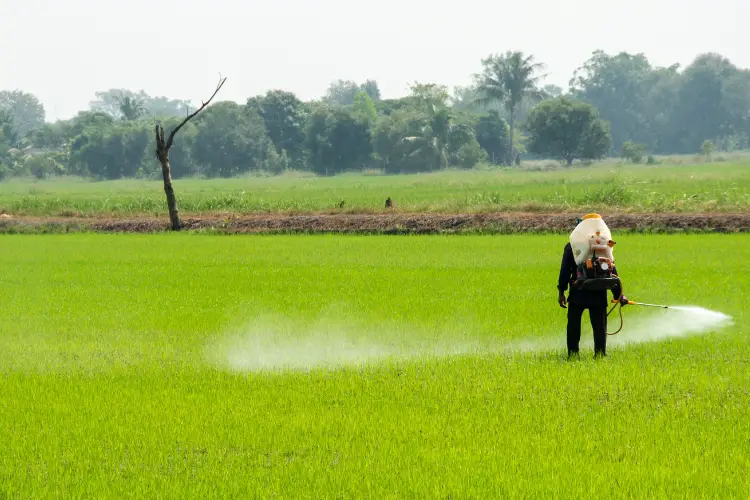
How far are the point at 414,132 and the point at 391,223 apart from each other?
62.1 meters

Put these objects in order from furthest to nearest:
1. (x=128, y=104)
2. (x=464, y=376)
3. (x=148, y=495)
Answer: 1. (x=128, y=104)
2. (x=464, y=376)
3. (x=148, y=495)

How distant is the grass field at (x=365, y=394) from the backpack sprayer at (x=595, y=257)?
2.83 ft

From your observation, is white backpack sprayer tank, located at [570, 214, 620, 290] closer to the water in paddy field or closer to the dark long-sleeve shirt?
the dark long-sleeve shirt

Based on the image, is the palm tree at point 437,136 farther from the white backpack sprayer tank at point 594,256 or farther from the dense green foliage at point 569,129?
the white backpack sprayer tank at point 594,256

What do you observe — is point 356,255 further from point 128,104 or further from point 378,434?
point 128,104

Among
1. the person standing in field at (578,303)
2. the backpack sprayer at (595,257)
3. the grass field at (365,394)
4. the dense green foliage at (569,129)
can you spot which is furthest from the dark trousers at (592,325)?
the dense green foliage at (569,129)

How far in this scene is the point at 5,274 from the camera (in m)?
21.1

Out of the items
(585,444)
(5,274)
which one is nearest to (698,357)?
(585,444)

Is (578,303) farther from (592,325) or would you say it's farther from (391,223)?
(391,223)

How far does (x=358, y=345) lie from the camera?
455 inches

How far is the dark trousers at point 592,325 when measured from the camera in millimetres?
9906

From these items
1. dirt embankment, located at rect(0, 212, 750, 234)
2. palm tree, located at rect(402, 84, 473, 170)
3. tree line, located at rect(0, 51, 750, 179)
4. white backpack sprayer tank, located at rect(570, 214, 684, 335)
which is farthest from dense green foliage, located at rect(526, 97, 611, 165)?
white backpack sprayer tank, located at rect(570, 214, 684, 335)

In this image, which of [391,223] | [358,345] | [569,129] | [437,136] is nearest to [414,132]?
[437,136]

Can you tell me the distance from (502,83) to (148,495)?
103788 millimetres
